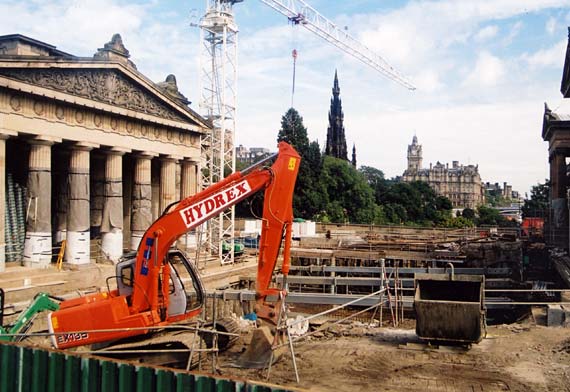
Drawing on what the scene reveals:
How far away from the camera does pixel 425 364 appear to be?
39.5ft

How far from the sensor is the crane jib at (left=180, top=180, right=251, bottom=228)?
467 inches

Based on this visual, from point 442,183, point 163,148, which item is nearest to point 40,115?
point 163,148

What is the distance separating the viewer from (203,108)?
1404 inches

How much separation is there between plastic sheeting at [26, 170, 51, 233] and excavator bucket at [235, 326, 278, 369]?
16213 millimetres

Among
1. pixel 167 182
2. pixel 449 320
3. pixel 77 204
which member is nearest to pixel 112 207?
pixel 77 204

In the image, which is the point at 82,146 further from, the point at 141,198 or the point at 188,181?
the point at 188,181

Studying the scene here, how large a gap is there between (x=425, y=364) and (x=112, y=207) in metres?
21.1

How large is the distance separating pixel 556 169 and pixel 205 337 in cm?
3266

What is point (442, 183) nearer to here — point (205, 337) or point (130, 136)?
point (130, 136)

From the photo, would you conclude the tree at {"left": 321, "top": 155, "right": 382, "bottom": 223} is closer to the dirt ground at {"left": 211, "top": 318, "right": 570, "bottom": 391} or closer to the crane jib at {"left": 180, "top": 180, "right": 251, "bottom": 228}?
the dirt ground at {"left": 211, "top": 318, "right": 570, "bottom": 391}

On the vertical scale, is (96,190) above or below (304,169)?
below

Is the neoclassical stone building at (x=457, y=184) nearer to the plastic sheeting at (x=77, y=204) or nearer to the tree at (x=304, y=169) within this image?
the tree at (x=304, y=169)

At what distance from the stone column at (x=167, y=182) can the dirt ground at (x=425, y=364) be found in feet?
66.3

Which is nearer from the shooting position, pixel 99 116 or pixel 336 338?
pixel 336 338
